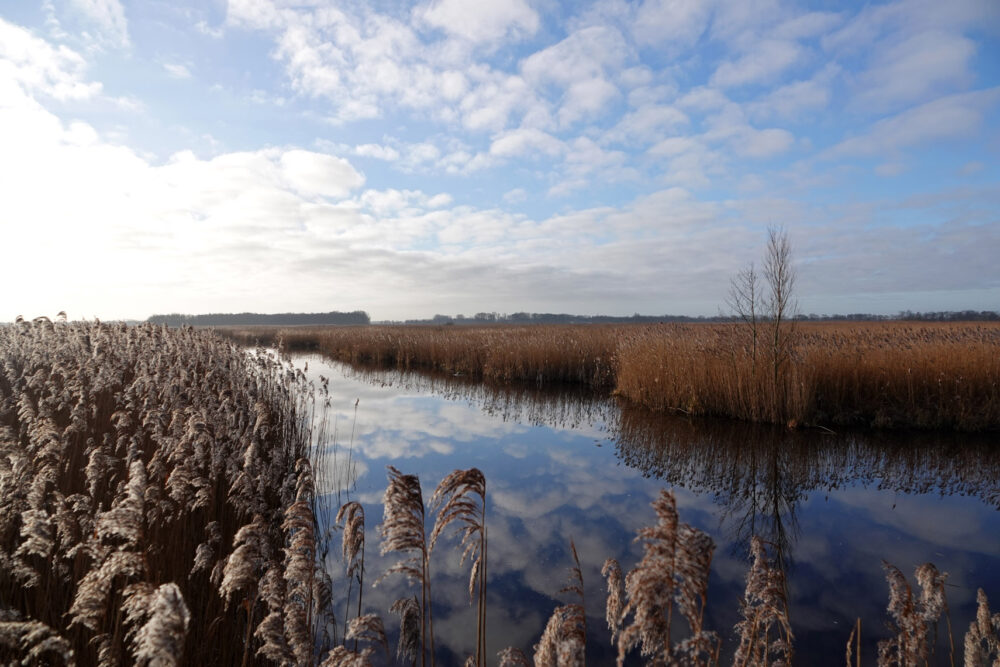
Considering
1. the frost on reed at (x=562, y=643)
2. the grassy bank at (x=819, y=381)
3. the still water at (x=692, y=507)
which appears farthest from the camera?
the grassy bank at (x=819, y=381)

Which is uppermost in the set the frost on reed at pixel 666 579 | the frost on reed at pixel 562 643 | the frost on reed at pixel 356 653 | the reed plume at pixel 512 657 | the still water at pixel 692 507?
the frost on reed at pixel 666 579

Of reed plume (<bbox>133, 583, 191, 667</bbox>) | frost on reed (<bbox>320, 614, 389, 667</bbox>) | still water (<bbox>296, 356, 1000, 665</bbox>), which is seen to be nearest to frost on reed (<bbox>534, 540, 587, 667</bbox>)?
frost on reed (<bbox>320, 614, 389, 667</bbox>)

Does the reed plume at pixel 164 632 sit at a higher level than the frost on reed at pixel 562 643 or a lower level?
higher

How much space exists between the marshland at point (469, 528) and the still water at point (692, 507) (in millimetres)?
42

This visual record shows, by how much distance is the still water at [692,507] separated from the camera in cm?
448

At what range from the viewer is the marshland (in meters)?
2.21

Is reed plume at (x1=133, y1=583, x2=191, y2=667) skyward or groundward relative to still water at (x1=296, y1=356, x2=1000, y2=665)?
skyward

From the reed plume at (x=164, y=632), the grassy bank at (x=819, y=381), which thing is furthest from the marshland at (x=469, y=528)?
the grassy bank at (x=819, y=381)

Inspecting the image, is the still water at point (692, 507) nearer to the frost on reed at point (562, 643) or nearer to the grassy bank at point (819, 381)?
the grassy bank at point (819, 381)

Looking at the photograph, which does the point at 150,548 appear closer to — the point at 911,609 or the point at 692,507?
the point at 911,609

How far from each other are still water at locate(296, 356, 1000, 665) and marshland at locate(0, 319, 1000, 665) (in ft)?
0.14

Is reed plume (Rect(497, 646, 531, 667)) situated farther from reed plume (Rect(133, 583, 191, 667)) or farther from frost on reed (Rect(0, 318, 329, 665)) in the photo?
reed plume (Rect(133, 583, 191, 667))

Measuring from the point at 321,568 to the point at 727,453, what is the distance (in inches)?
293

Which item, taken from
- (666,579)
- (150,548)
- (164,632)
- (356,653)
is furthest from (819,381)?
(164,632)
